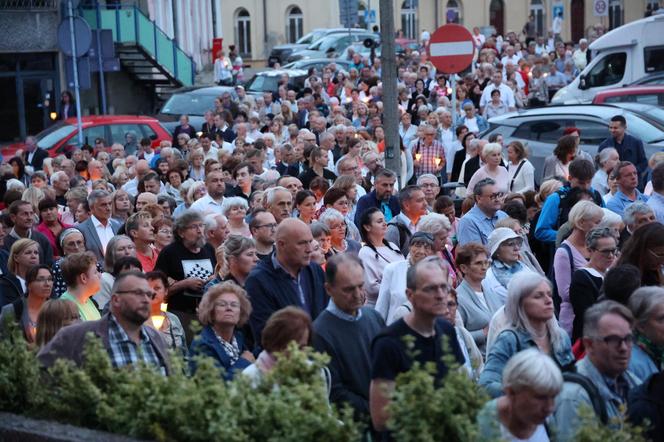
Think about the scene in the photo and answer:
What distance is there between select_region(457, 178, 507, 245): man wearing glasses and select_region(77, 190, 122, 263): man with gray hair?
3.76 m

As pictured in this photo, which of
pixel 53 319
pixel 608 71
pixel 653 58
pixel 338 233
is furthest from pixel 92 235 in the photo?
pixel 653 58

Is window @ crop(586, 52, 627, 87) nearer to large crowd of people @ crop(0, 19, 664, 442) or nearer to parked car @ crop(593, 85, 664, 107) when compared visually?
parked car @ crop(593, 85, 664, 107)

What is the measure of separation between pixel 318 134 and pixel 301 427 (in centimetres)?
1766

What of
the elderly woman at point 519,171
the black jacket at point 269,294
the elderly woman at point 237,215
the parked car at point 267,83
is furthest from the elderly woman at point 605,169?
the parked car at point 267,83

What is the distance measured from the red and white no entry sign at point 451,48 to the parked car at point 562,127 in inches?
73.7

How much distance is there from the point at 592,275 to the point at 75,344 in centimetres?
382

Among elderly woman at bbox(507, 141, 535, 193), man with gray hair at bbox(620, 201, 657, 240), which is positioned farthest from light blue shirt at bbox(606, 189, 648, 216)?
elderly woman at bbox(507, 141, 535, 193)

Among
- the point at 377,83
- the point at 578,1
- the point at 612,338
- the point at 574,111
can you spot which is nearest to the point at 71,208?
the point at 574,111

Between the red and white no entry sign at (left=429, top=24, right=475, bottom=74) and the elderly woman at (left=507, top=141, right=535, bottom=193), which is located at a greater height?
the red and white no entry sign at (left=429, top=24, right=475, bottom=74)

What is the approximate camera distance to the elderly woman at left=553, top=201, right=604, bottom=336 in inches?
395

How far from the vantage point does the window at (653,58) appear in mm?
29047

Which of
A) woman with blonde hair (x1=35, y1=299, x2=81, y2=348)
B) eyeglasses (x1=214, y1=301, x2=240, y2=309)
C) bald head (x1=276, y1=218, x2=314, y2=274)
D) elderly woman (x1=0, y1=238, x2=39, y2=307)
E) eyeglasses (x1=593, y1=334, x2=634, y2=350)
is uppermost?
bald head (x1=276, y1=218, x2=314, y2=274)

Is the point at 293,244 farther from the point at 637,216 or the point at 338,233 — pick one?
the point at 637,216

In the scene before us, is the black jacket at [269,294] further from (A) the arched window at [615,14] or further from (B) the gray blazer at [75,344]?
(A) the arched window at [615,14]
